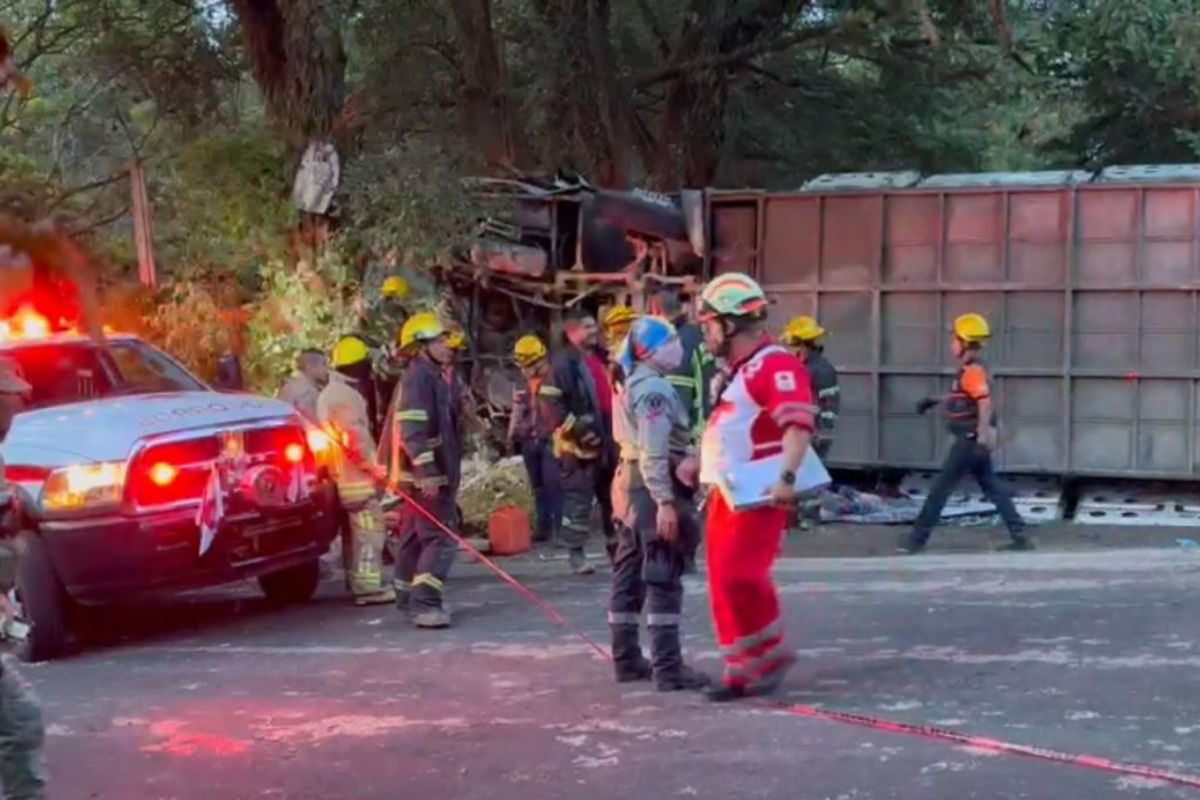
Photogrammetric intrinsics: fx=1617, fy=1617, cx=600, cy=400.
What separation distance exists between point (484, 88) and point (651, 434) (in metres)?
10.4

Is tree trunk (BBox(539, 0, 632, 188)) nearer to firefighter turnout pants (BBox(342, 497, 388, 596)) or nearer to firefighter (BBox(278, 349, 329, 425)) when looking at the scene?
firefighter (BBox(278, 349, 329, 425))

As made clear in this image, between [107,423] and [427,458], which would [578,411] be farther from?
[107,423]

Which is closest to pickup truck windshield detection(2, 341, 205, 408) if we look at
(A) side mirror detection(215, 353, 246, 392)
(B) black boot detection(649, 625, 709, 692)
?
(A) side mirror detection(215, 353, 246, 392)

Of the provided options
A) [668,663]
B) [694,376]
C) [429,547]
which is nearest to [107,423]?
[429,547]

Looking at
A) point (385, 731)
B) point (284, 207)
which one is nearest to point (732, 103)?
point (284, 207)

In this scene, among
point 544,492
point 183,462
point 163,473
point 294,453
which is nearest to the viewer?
point 163,473

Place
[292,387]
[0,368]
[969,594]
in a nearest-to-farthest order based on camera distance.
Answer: [0,368], [969,594], [292,387]

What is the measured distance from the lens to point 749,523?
6711 millimetres

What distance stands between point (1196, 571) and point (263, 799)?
6.42 m

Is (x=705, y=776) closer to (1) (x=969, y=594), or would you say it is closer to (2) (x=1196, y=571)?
(1) (x=969, y=594)

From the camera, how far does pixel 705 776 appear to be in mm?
5715

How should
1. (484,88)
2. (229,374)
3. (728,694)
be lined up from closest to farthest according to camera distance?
(728,694), (229,374), (484,88)

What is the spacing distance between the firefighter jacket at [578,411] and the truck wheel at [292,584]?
187 cm

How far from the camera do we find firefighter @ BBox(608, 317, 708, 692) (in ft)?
22.9
